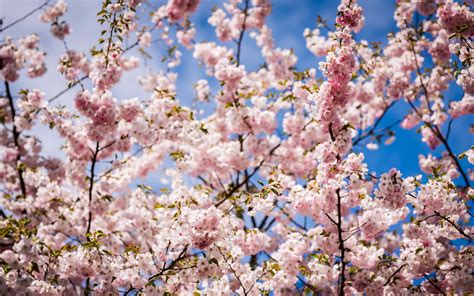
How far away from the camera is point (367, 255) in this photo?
6039 mm

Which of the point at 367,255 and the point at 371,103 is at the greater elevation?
the point at 371,103

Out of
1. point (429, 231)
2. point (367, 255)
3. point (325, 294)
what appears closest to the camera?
point (429, 231)

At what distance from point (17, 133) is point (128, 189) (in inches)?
103

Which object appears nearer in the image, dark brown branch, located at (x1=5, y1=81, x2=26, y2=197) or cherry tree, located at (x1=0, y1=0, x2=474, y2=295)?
cherry tree, located at (x1=0, y1=0, x2=474, y2=295)

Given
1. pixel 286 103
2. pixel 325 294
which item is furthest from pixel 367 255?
pixel 286 103

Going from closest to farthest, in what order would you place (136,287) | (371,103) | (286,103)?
(136,287)
(286,103)
(371,103)

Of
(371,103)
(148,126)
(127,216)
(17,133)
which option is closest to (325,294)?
(148,126)

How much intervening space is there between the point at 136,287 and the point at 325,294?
253cm

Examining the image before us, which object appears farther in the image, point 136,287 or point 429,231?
point 429,231

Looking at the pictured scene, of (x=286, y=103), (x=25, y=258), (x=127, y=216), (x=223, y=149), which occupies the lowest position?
(x=25, y=258)

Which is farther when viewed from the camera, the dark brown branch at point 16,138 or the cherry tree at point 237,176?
the dark brown branch at point 16,138

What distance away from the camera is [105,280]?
4.68 m

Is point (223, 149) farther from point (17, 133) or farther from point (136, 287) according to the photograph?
point (17, 133)

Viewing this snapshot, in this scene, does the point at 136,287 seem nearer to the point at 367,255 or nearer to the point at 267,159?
the point at 367,255
